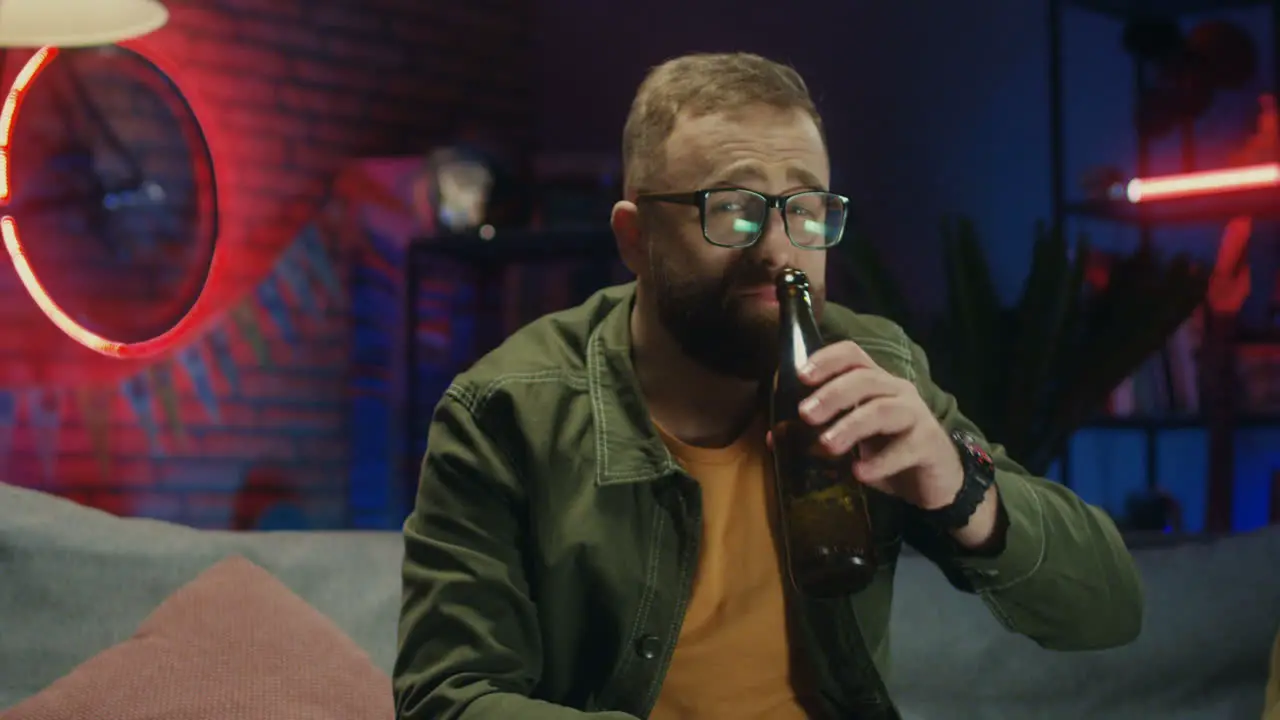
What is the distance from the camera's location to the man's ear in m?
1.48

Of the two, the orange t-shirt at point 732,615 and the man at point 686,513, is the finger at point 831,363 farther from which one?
the orange t-shirt at point 732,615

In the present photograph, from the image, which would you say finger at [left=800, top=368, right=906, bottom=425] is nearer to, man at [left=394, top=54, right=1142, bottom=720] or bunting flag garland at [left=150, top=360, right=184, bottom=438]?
man at [left=394, top=54, right=1142, bottom=720]

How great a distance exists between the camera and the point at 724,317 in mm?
1338

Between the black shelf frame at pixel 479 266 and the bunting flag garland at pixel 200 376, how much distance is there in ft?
1.93

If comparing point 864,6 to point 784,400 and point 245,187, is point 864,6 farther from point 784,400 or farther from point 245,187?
point 784,400

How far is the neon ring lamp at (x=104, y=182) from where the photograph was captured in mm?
2629

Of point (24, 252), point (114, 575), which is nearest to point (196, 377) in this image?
point (24, 252)

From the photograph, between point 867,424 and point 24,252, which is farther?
point 24,252

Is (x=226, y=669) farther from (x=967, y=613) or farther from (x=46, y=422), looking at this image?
(x=46, y=422)

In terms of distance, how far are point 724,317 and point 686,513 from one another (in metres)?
0.23

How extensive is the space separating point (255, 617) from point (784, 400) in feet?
3.37

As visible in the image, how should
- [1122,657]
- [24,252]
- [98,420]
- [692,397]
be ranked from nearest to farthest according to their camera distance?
[692,397]
[1122,657]
[24,252]
[98,420]

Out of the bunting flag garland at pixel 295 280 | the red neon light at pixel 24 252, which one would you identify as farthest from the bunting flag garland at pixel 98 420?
the bunting flag garland at pixel 295 280

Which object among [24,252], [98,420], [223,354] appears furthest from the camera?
[223,354]
